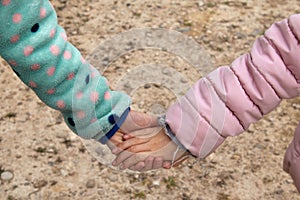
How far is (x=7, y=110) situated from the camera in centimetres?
227

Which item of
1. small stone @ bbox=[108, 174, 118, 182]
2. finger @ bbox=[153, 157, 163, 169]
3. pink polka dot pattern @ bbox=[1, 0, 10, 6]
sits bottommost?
small stone @ bbox=[108, 174, 118, 182]

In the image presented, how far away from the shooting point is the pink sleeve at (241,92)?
4.50ft

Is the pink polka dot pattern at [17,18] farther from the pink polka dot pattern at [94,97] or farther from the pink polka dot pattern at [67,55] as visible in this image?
the pink polka dot pattern at [94,97]

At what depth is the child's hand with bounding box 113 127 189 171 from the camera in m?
1.53

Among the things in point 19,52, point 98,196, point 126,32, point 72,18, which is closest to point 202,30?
point 126,32

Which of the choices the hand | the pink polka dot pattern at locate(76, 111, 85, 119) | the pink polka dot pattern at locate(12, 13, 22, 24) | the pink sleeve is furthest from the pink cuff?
the pink polka dot pattern at locate(12, 13, 22, 24)

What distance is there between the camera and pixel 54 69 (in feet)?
4.17

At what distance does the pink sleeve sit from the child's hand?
0.04 meters

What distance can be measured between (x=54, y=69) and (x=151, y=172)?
0.87m

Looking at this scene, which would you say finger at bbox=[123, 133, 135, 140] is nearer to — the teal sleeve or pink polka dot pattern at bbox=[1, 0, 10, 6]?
the teal sleeve

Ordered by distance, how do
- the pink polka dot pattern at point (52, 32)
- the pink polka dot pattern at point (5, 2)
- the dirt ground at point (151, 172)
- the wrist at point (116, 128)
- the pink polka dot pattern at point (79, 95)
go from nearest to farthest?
the pink polka dot pattern at point (5, 2) < the pink polka dot pattern at point (52, 32) < the pink polka dot pattern at point (79, 95) < the wrist at point (116, 128) < the dirt ground at point (151, 172)

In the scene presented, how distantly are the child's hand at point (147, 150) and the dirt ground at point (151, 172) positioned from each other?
468 millimetres

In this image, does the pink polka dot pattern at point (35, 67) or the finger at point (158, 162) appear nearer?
the pink polka dot pattern at point (35, 67)

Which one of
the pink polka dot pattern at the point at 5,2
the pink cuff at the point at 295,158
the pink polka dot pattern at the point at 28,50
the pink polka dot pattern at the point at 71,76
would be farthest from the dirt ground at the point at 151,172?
the pink polka dot pattern at the point at 5,2
